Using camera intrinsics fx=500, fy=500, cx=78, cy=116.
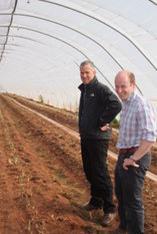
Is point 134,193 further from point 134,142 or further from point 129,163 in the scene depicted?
point 134,142

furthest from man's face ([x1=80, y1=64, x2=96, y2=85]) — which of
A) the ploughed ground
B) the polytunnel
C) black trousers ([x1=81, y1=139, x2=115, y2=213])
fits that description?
the polytunnel

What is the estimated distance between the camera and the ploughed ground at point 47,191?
529 centimetres

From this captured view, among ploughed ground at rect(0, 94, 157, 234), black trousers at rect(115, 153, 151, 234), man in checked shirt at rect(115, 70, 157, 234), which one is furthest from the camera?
ploughed ground at rect(0, 94, 157, 234)

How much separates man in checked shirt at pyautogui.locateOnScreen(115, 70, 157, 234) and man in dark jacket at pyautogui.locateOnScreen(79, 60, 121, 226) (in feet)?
3.17

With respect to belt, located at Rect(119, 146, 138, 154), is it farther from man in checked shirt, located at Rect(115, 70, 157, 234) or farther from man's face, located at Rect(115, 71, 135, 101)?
man's face, located at Rect(115, 71, 135, 101)

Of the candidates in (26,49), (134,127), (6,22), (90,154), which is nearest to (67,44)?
(6,22)

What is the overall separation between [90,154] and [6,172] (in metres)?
2.53

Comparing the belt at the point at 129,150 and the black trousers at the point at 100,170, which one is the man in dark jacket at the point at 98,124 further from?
the belt at the point at 129,150

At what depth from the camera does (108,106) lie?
215 inches

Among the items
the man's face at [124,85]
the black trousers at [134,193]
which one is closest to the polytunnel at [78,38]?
the man's face at [124,85]

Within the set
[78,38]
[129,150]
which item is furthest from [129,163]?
[78,38]

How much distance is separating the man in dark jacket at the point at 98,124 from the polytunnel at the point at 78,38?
13.7 feet

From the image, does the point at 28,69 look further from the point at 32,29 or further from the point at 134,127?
the point at 134,127

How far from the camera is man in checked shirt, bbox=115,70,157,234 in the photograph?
4.22 meters
